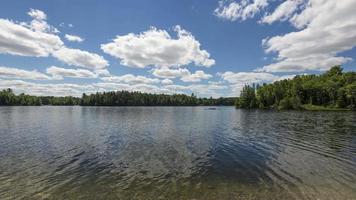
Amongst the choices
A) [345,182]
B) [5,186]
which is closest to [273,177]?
[345,182]

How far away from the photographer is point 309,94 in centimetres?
14000

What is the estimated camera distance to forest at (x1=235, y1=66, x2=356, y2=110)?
11806cm

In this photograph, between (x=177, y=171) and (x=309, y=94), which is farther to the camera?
(x=309, y=94)

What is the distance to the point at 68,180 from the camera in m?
15.2

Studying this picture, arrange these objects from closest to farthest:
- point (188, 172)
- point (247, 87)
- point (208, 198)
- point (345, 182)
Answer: point (208, 198) → point (345, 182) → point (188, 172) → point (247, 87)

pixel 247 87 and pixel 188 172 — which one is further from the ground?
pixel 247 87

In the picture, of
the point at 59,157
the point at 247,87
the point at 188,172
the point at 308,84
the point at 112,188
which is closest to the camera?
the point at 112,188

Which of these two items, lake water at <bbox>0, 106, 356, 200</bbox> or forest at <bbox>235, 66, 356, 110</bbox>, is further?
forest at <bbox>235, 66, 356, 110</bbox>

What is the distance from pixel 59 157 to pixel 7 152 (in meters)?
6.30

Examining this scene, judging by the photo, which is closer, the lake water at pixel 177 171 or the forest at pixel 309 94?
the lake water at pixel 177 171

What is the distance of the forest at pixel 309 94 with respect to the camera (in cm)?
11806

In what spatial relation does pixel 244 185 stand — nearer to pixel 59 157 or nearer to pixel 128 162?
pixel 128 162

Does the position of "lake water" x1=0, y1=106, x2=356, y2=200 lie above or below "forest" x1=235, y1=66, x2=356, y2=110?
below

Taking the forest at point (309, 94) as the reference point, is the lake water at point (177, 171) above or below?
below
